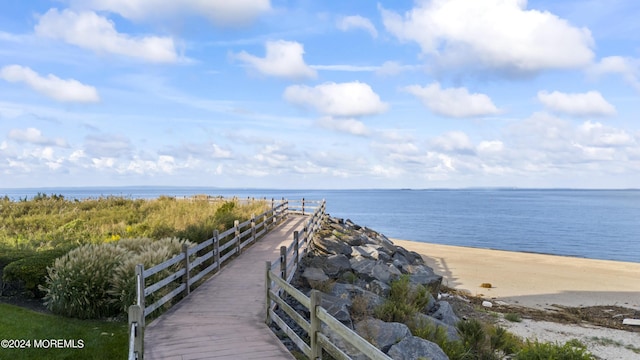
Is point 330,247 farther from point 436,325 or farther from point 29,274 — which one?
point 29,274

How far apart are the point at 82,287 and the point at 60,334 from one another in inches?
65.6

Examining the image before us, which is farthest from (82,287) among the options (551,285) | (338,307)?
(551,285)

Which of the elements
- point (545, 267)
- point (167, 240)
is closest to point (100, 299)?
point (167, 240)

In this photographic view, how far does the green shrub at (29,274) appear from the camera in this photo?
1193 cm

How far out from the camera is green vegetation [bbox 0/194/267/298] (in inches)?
490

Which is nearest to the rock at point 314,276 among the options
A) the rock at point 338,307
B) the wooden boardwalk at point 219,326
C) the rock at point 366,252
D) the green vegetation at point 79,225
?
the wooden boardwalk at point 219,326

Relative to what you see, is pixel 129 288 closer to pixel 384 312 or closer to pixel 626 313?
pixel 384 312

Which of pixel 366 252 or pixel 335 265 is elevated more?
pixel 335 265

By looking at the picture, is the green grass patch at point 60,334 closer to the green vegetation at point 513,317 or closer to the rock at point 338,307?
the rock at point 338,307

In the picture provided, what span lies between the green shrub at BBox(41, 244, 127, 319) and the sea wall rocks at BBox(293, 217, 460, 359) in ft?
16.2

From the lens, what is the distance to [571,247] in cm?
5166

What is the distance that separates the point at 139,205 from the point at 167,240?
67.3ft

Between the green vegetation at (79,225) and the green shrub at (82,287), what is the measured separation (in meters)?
0.74

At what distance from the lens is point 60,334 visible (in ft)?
29.8
